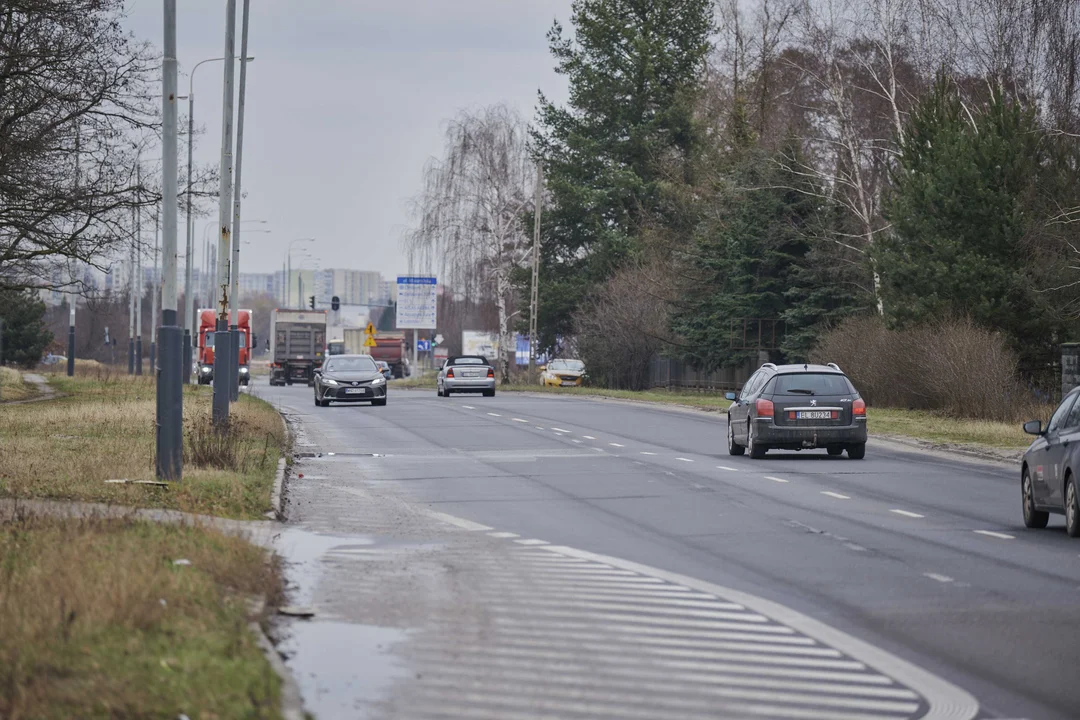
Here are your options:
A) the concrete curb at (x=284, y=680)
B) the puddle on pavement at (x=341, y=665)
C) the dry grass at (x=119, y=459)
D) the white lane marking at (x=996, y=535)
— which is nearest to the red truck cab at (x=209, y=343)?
the dry grass at (x=119, y=459)

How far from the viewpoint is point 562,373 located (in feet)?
248

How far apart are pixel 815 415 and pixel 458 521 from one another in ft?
34.7

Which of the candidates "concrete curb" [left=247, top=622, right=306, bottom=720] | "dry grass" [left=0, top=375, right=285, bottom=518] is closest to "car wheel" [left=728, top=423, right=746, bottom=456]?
"dry grass" [left=0, top=375, right=285, bottom=518]

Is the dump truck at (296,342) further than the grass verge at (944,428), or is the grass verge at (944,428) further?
the dump truck at (296,342)

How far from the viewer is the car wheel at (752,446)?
1000 inches

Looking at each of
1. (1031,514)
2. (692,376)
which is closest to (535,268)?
(692,376)

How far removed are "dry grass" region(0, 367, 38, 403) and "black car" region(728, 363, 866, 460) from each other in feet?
77.1

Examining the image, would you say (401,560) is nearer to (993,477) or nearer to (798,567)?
(798,567)

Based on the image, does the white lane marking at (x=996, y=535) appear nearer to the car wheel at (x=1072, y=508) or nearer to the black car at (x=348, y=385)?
the car wheel at (x=1072, y=508)

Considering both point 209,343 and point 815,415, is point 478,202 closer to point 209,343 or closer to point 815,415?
point 209,343

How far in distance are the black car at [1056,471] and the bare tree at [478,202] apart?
201ft

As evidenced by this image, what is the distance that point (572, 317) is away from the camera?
247 ft

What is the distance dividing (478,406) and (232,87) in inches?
632

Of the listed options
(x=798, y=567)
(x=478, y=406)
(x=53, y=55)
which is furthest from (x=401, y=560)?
(x=478, y=406)
